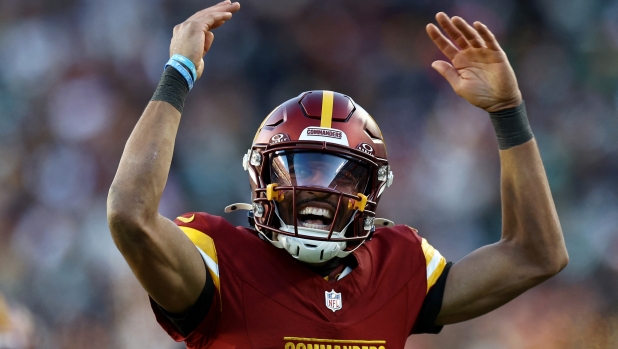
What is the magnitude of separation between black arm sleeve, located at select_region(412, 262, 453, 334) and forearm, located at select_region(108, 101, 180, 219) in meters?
0.94

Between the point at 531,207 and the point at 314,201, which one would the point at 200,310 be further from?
the point at 531,207

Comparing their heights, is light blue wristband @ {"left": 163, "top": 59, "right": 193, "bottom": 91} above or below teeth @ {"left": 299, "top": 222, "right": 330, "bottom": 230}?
above

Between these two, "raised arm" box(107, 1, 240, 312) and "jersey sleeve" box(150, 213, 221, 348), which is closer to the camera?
"raised arm" box(107, 1, 240, 312)

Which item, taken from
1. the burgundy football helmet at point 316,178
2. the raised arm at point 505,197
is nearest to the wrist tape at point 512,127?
the raised arm at point 505,197

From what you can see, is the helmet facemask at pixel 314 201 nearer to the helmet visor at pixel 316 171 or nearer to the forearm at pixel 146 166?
the helmet visor at pixel 316 171

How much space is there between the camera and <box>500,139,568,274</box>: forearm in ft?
7.41

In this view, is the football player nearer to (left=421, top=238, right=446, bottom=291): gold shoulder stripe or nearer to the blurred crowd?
(left=421, top=238, right=446, bottom=291): gold shoulder stripe

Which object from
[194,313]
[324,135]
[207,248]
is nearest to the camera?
[194,313]

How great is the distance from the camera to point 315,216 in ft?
7.02

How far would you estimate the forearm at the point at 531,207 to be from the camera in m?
2.26

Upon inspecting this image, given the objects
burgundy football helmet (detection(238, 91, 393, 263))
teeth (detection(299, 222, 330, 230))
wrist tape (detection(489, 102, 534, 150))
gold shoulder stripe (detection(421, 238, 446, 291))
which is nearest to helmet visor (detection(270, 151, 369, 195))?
burgundy football helmet (detection(238, 91, 393, 263))

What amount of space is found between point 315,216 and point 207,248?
1.10 feet

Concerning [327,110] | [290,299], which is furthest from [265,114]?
[290,299]

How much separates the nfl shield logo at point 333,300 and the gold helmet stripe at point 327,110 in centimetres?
53
